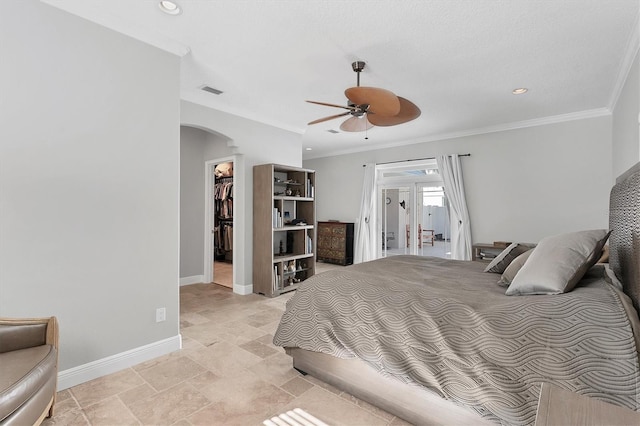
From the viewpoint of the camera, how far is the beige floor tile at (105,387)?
2090 millimetres

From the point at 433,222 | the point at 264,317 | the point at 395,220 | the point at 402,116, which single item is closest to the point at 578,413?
the point at 402,116

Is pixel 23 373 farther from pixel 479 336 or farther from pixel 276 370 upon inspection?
pixel 479 336

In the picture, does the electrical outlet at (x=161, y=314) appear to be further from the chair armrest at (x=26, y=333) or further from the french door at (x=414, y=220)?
the french door at (x=414, y=220)

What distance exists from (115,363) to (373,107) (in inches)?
119

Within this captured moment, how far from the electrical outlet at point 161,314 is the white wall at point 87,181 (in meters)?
0.04

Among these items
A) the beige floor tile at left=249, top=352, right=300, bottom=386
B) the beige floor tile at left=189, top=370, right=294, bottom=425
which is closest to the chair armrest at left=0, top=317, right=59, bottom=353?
the beige floor tile at left=189, top=370, right=294, bottom=425

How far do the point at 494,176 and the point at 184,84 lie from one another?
491cm

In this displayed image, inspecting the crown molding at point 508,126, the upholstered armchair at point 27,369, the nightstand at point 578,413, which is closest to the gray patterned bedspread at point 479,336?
the nightstand at point 578,413

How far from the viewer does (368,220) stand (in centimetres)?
693

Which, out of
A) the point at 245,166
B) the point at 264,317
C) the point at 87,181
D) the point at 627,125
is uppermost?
the point at 627,125

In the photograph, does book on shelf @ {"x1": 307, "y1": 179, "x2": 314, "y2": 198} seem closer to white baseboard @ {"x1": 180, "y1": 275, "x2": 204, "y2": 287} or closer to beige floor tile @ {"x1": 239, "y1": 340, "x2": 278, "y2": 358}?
white baseboard @ {"x1": 180, "y1": 275, "x2": 204, "y2": 287}

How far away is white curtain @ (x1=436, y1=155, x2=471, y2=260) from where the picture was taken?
543 centimetres

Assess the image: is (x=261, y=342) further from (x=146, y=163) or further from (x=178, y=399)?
(x=146, y=163)

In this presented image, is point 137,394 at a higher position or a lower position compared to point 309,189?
lower
